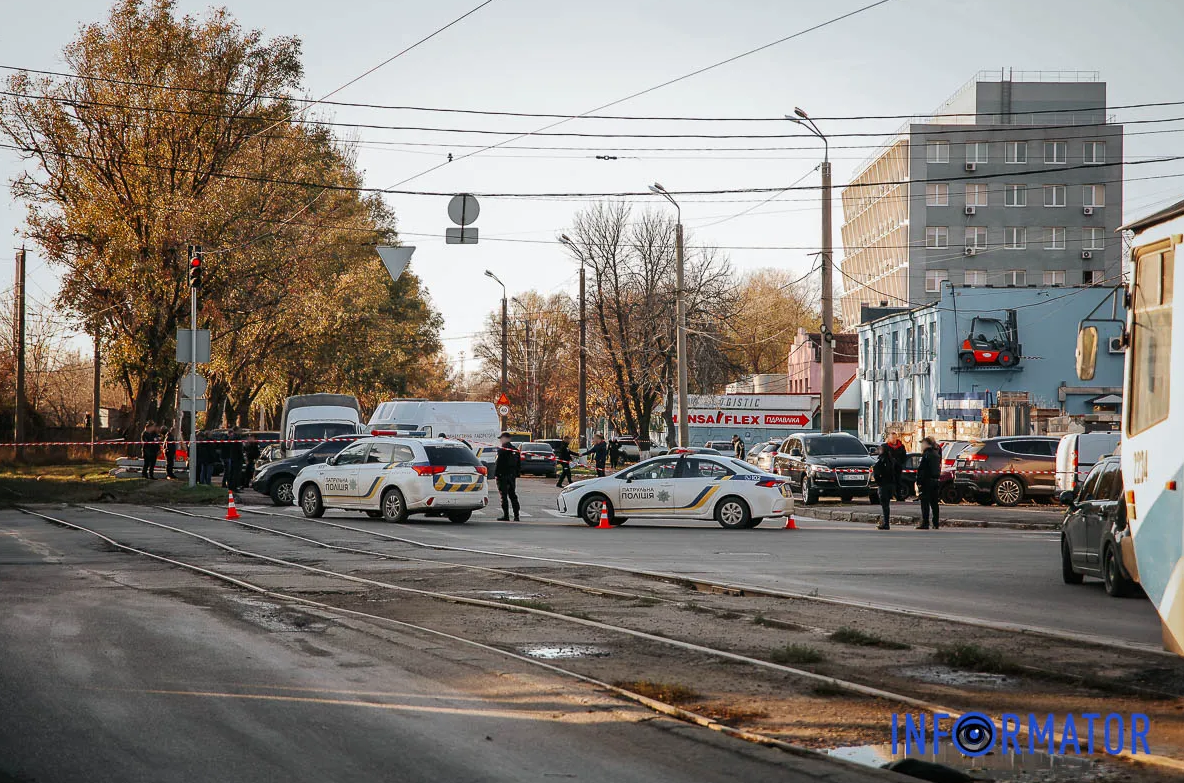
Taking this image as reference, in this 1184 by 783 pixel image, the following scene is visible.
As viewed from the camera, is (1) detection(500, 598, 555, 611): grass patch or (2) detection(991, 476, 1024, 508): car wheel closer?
(1) detection(500, 598, 555, 611): grass patch

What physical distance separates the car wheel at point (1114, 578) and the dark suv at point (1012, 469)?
17742 millimetres

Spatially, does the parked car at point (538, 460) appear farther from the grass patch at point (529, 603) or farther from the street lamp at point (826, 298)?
the grass patch at point (529, 603)

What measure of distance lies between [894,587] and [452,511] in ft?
41.9

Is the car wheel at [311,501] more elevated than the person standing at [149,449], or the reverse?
the person standing at [149,449]

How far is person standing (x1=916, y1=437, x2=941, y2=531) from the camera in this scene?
2464cm

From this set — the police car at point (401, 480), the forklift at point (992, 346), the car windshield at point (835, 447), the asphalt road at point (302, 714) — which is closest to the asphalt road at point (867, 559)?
the police car at point (401, 480)

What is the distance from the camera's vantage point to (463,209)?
26.2 metres

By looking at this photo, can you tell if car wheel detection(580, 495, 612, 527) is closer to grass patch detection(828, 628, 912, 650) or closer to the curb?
the curb

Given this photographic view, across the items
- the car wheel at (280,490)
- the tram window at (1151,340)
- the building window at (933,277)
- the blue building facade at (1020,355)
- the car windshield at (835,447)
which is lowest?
the car wheel at (280,490)

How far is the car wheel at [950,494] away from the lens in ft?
109

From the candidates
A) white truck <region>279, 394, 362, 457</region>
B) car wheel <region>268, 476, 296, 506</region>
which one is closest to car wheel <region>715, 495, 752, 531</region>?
car wheel <region>268, 476, 296, 506</region>

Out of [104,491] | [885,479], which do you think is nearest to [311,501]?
[104,491]

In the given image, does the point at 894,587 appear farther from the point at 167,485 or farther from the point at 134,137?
the point at 134,137

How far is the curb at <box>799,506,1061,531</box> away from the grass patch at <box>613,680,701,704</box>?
59.6 ft
